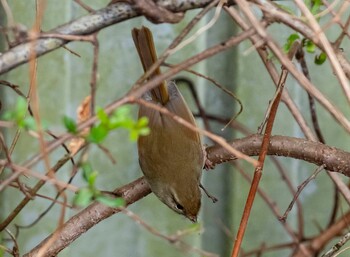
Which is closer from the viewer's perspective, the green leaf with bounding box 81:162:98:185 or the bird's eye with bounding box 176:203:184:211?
the green leaf with bounding box 81:162:98:185

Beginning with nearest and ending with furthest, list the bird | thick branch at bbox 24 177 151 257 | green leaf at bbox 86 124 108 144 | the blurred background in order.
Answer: green leaf at bbox 86 124 108 144
thick branch at bbox 24 177 151 257
the bird
the blurred background

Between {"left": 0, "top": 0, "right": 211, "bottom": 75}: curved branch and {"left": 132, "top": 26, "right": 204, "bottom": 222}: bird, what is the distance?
2.10 ft

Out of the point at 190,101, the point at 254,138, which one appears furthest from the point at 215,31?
the point at 254,138

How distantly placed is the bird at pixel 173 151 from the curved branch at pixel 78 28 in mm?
640

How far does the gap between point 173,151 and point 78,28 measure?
29.8 inches

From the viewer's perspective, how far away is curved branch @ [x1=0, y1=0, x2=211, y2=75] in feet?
2.59

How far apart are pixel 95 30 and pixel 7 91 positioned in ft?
2.89

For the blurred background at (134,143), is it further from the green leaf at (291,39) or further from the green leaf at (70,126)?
the green leaf at (70,126)

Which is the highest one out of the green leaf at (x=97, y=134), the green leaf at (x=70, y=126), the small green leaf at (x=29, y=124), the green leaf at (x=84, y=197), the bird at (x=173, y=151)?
the bird at (x=173, y=151)

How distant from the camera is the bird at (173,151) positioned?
1.52 meters

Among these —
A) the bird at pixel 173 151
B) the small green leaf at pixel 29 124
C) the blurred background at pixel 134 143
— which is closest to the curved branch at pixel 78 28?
the small green leaf at pixel 29 124

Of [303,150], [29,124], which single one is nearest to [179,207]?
[303,150]

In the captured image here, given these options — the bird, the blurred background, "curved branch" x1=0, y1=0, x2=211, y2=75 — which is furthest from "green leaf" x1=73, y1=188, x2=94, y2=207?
the blurred background

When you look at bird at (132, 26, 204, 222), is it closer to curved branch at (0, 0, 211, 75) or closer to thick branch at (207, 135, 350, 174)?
thick branch at (207, 135, 350, 174)
